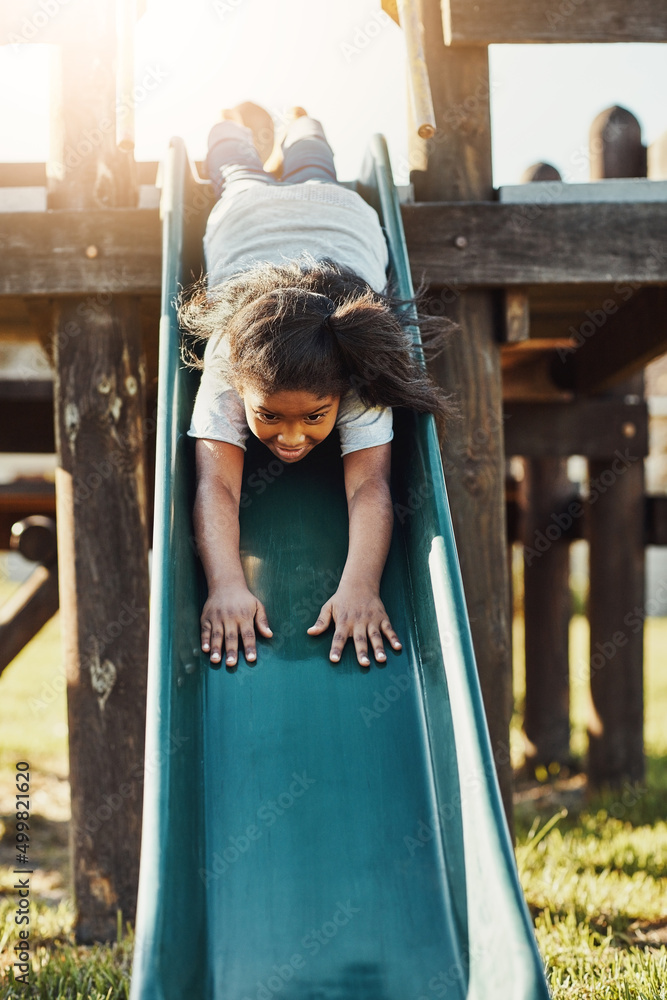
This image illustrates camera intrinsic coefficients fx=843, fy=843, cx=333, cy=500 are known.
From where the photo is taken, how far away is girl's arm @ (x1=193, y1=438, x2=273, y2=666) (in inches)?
76.6

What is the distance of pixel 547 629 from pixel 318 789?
3522 millimetres

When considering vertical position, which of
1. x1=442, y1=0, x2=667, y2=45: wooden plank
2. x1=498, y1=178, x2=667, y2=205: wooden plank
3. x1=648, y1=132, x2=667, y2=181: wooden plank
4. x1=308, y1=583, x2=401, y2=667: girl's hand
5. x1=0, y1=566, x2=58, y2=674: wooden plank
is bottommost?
x1=308, y1=583, x2=401, y2=667: girl's hand

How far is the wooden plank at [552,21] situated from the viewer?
2.66 metres

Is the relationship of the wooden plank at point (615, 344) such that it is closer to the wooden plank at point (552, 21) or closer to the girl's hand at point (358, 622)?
the wooden plank at point (552, 21)

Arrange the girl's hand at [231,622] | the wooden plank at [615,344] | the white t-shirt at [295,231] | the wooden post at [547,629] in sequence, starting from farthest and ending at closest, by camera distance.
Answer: the wooden post at [547,629] → the wooden plank at [615,344] → the white t-shirt at [295,231] → the girl's hand at [231,622]

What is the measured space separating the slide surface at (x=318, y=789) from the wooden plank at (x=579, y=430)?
222cm

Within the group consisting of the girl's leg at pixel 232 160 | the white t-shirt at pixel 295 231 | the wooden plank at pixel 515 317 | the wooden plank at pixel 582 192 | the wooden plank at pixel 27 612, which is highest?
the girl's leg at pixel 232 160

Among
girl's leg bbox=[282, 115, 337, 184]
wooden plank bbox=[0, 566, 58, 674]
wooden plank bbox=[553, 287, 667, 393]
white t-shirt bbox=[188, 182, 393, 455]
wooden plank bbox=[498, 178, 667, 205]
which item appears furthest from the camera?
wooden plank bbox=[0, 566, 58, 674]

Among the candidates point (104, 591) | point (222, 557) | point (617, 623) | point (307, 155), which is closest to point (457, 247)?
point (307, 155)

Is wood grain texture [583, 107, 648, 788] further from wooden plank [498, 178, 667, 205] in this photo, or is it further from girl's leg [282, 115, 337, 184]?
girl's leg [282, 115, 337, 184]

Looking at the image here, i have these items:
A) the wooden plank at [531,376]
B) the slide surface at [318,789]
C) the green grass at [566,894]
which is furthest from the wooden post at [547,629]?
the slide surface at [318,789]

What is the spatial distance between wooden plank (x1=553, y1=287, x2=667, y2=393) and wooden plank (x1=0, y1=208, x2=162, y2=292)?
75.8 inches

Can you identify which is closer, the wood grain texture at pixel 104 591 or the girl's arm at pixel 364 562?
the girl's arm at pixel 364 562

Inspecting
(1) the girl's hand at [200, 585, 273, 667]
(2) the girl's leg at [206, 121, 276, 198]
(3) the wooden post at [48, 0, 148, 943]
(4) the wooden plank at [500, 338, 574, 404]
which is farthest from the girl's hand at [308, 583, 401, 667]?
(4) the wooden plank at [500, 338, 574, 404]
